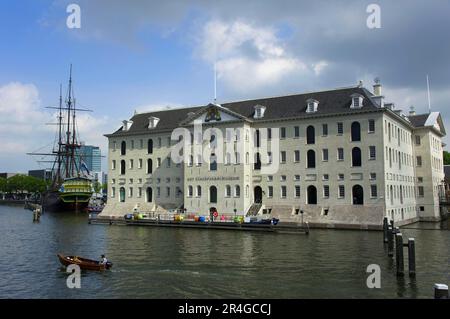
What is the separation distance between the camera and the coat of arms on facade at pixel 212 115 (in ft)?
209

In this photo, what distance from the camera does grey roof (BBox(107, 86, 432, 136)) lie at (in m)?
57.3

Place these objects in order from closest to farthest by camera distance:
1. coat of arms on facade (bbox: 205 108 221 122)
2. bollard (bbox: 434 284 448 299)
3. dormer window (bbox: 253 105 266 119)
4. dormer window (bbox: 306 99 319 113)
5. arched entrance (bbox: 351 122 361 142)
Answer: bollard (bbox: 434 284 448 299) → arched entrance (bbox: 351 122 361 142) → dormer window (bbox: 306 99 319 113) → dormer window (bbox: 253 105 266 119) → coat of arms on facade (bbox: 205 108 221 122)

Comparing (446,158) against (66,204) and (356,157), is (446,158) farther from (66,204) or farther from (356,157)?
(66,204)

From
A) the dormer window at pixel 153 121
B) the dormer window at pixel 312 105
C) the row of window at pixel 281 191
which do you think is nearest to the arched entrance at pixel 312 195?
the row of window at pixel 281 191

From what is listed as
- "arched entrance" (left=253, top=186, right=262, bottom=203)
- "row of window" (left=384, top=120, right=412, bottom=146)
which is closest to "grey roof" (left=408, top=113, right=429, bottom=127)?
"row of window" (left=384, top=120, right=412, bottom=146)

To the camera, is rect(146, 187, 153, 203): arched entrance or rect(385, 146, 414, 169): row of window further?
rect(146, 187, 153, 203): arched entrance

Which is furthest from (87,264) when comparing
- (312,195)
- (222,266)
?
(312,195)

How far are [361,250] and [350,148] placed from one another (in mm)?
21872

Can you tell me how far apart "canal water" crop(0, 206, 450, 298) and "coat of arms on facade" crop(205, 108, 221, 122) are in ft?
67.3

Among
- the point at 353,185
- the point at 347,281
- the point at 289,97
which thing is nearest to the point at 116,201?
the point at 289,97

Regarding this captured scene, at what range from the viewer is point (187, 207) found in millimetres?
65625

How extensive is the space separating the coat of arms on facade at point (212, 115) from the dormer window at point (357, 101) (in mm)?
18635

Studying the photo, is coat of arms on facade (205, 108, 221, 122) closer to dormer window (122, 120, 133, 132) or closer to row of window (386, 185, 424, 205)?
dormer window (122, 120, 133, 132)

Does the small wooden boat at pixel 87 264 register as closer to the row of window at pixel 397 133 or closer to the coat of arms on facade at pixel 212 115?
the coat of arms on facade at pixel 212 115
